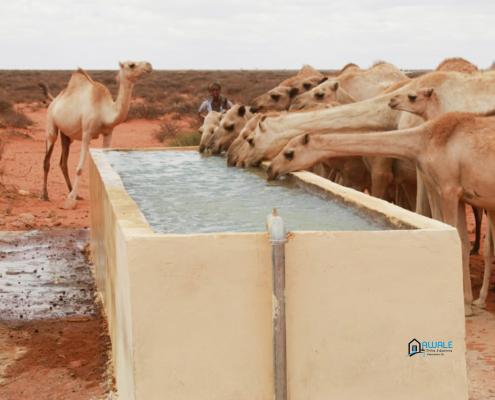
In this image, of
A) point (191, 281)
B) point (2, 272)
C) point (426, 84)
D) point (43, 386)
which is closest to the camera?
point (191, 281)

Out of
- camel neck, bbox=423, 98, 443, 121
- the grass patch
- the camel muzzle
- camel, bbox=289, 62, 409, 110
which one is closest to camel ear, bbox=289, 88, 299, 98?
camel, bbox=289, 62, 409, 110

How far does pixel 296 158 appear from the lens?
8.87 m

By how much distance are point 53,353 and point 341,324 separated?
3525mm

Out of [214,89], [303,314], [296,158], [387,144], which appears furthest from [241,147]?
[303,314]

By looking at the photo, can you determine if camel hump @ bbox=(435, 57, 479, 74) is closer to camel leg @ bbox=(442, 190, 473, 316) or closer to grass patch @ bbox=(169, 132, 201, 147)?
camel leg @ bbox=(442, 190, 473, 316)

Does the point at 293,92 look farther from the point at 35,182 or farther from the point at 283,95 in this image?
the point at 35,182

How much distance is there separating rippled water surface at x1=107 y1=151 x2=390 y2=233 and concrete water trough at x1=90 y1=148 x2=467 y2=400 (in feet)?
3.46

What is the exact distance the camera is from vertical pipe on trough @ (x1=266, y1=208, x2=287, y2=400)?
15.1ft

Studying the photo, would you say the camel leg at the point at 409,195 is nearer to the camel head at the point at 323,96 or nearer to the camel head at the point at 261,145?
the camel head at the point at 323,96

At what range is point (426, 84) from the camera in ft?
31.8

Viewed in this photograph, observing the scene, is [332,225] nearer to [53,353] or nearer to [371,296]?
[371,296]

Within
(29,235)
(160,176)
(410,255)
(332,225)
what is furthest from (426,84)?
(29,235)

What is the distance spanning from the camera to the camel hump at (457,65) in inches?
456

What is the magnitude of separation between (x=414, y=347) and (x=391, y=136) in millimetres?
3812
